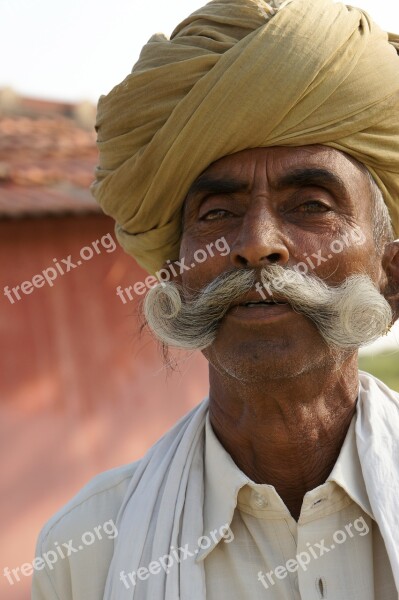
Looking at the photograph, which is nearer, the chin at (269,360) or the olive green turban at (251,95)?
the chin at (269,360)

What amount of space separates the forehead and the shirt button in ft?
2.82

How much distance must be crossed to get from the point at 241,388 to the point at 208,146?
0.68 meters

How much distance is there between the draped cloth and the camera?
8.06ft

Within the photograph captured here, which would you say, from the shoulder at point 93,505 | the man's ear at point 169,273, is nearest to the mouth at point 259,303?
the man's ear at point 169,273

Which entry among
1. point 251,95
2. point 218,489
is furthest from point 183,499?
point 251,95

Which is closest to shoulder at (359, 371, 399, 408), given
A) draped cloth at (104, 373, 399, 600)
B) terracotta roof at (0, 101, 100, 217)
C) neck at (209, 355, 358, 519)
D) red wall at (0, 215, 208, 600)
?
draped cloth at (104, 373, 399, 600)

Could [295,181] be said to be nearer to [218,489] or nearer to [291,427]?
[291,427]

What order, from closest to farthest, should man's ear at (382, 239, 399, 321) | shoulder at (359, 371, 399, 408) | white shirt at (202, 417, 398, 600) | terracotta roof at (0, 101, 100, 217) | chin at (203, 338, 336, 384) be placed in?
white shirt at (202, 417, 398, 600) < chin at (203, 338, 336, 384) < shoulder at (359, 371, 399, 408) < man's ear at (382, 239, 399, 321) < terracotta roof at (0, 101, 100, 217)

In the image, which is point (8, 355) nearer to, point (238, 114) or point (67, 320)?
point (67, 320)

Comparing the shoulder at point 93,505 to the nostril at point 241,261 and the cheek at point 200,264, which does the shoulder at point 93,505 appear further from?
the nostril at point 241,261

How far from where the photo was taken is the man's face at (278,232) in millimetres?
2564

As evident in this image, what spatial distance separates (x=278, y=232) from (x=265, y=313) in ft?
0.73

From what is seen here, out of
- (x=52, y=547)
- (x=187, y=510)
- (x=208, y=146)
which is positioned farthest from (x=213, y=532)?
(x=208, y=146)

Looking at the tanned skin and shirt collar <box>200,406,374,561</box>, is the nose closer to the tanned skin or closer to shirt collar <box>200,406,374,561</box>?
the tanned skin
